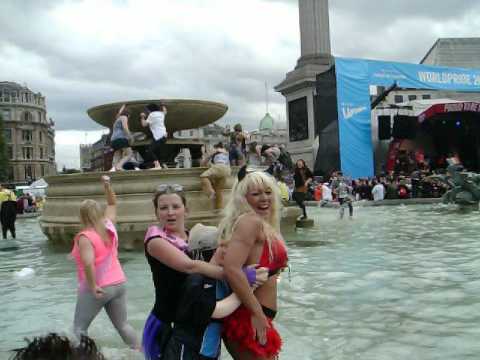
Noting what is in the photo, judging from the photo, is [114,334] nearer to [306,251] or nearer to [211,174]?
[306,251]

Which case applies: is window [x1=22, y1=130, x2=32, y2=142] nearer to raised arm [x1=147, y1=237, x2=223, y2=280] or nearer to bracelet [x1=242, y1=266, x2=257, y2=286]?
raised arm [x1=147, y1=237, x2=223, y2=280]

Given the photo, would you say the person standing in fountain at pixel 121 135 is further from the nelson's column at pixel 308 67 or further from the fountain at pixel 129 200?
the nelson's column at pixel 308 67

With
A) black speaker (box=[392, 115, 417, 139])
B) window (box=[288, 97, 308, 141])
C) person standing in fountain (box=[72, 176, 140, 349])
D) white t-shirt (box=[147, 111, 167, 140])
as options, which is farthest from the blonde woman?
window (box=[288, 97, 308, 141])

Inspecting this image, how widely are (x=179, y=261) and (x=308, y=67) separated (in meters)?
37.8

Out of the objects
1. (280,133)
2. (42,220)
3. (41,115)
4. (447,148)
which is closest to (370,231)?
(42,220)

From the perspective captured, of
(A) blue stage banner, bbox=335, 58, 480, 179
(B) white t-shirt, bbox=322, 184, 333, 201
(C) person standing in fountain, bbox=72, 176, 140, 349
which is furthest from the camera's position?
(A) blue stage banner, bbox=335, 58, 480, 179

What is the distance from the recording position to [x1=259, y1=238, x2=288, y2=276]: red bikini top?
273 centimetres

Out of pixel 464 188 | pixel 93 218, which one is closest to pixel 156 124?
pixel 93 218

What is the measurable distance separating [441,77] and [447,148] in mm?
7271

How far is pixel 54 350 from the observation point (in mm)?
1389

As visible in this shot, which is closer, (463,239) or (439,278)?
(439,278)

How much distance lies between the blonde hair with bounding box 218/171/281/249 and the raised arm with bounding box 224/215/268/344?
2.7 inches

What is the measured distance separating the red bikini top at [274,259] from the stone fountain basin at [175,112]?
34.0 ft

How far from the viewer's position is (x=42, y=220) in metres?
11.8
